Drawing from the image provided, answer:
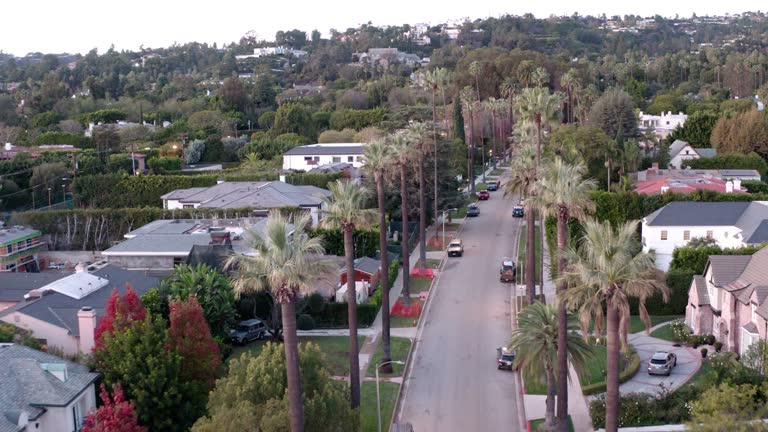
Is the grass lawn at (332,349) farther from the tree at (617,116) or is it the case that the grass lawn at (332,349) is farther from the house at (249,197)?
the tree at (617,116)

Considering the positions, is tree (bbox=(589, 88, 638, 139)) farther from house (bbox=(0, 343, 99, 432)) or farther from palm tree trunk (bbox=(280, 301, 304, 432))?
palm tree trunk (bbox=(280, 301, 304, 432))

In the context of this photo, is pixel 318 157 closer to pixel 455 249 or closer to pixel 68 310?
pixel 455 249

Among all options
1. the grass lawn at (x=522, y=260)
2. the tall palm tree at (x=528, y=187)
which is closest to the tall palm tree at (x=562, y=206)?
the tall palm tree at (x=528, y=187)

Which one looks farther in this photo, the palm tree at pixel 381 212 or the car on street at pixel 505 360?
the palm tree at pixel 381 212

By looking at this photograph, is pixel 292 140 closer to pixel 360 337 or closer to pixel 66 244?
pixel 66 244

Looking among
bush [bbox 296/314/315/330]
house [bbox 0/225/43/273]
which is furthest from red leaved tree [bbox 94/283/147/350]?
house [bbox 0/225/43/273]

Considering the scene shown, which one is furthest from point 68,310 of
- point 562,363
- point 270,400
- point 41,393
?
point 562,363
